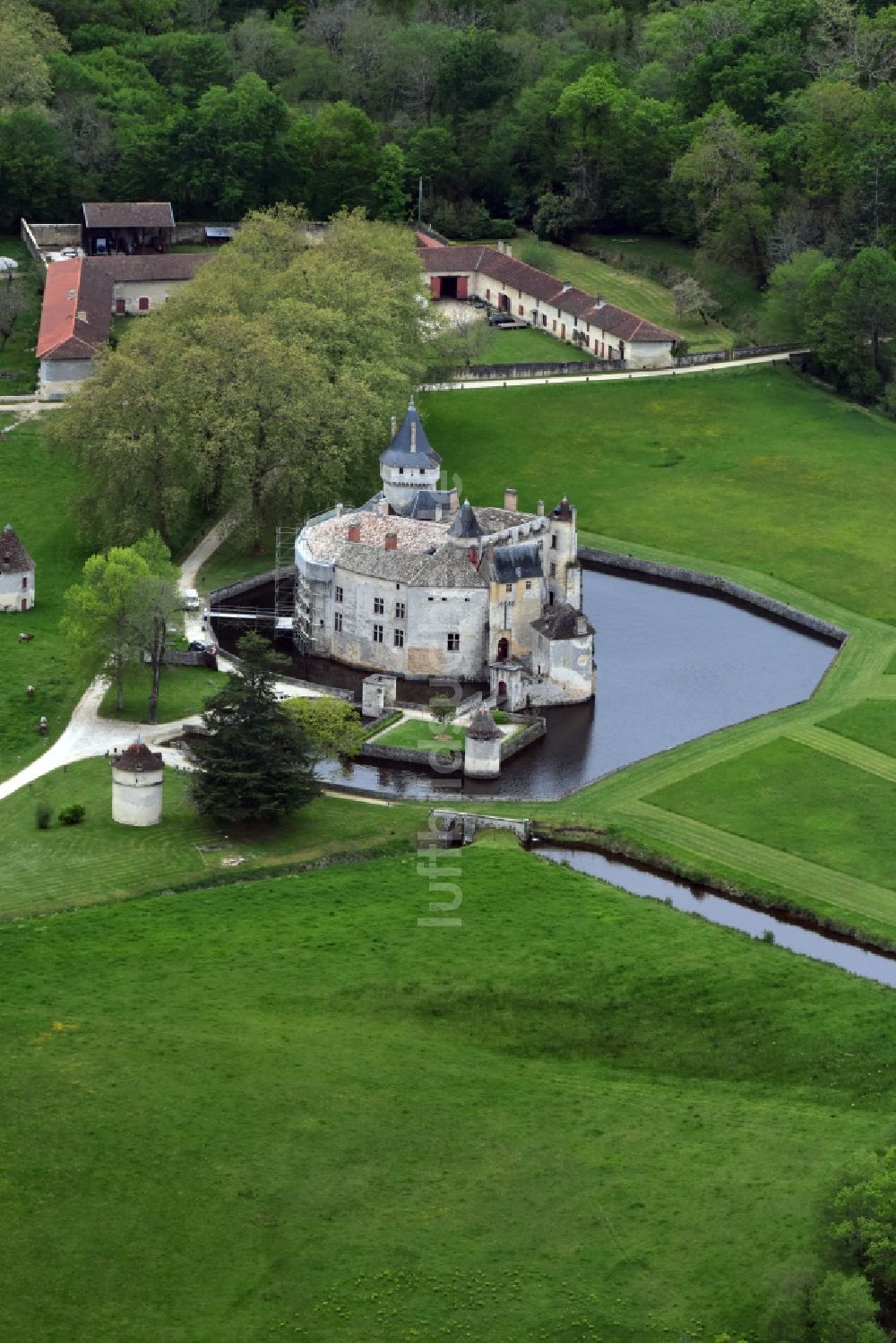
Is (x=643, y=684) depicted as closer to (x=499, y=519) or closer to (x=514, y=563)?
(x=514, y=563)

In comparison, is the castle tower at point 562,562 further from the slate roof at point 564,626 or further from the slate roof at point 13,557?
the slate roof at point 13,557

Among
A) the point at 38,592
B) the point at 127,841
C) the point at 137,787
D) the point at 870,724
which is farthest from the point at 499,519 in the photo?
the point at 127,841

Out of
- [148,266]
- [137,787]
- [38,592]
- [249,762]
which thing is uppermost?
[148,266]

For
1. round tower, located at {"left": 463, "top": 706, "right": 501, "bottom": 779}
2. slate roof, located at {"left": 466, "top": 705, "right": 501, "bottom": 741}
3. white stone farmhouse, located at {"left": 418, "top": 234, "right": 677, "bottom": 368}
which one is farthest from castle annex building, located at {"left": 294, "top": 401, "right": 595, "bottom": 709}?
white stone farmhouse, located at {"left": 418, "top": 234, "right": 677, "bottom": 368}

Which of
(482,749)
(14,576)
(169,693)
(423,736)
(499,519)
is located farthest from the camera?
(14,576)

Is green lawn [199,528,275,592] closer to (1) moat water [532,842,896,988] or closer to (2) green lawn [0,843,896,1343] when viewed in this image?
(1) moat water [532,842,896,988]

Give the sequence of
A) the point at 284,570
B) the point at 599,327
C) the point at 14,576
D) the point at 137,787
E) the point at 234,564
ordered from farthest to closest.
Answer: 1. the point at 599,327
2. the point at 234,564
3. the point at 284,570
4. the point at 14,576
5. the point at 137,787

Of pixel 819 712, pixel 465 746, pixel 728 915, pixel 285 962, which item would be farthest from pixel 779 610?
pixel 285 962

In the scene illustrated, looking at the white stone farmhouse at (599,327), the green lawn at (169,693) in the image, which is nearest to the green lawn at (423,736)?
the green lawn at (169,693)
